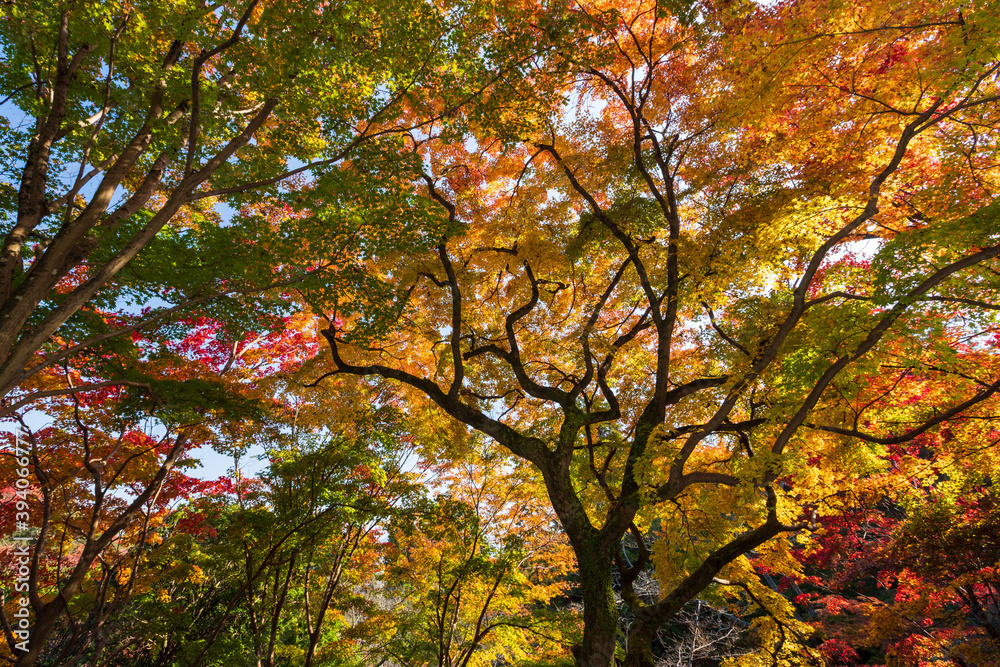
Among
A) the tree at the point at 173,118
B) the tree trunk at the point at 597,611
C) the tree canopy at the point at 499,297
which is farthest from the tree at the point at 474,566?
the tree at the point at 173,118

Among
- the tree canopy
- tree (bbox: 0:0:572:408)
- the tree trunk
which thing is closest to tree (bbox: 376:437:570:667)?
the tree canopy

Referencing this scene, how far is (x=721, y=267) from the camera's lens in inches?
193

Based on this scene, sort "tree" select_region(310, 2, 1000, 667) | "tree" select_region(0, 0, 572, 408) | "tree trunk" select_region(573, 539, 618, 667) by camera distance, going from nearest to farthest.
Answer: "tree" select_region(0, 0, 572, 408) < "tree" select_region(310, 2, 1000, 667) < "tree trunk" select_region(573, 539, 618, 667)

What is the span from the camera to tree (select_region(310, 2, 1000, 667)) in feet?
14.0

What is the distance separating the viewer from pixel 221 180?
16.2 ft

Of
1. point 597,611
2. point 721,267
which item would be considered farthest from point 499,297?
point 597,611

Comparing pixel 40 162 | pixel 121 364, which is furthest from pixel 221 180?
pixel 121 364

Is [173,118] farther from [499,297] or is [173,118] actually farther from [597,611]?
[597,611]

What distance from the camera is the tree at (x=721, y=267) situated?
168 inches

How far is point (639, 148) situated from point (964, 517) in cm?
738

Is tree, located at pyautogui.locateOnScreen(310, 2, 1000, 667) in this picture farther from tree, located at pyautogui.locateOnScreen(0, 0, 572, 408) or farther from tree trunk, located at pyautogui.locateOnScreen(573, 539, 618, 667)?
tree, located at pyautogui.locateOnScreen(0, 0, 572, 408)

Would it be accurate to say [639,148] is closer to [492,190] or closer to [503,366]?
[492,190]

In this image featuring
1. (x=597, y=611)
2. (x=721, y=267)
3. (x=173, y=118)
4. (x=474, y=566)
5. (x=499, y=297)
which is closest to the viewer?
(x=173, y=118)

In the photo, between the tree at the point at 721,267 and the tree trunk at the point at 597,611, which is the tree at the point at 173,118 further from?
the tree trunk at the point at 597,611
